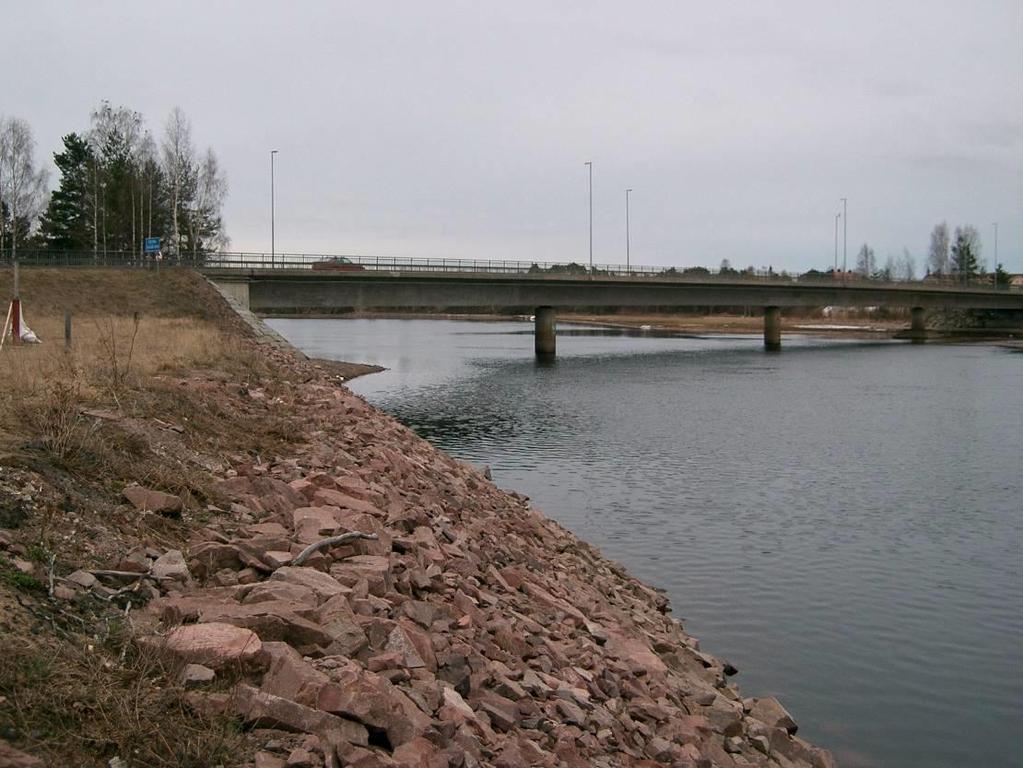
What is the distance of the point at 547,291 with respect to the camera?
7800cm

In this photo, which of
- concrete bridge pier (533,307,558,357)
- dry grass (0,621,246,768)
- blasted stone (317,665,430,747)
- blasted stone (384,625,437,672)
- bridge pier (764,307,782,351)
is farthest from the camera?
bridge pier (764,307,782,351)

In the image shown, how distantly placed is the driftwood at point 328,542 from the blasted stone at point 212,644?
1.95 metres

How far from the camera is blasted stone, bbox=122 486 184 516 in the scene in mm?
9086

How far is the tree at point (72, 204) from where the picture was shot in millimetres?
85562

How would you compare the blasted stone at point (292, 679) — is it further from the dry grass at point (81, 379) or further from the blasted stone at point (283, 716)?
the dry grass at point (81, 379)

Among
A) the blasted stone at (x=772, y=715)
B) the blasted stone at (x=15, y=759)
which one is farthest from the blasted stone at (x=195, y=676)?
the blasted stone at (x=772, y=715)

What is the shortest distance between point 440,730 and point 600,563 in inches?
403

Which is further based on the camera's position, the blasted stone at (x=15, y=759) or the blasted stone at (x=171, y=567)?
the blasted stone at (x=171, y=567)

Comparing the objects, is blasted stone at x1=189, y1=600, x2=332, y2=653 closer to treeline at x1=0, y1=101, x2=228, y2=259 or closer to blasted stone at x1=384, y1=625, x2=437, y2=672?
blasted stone at x1=384, y1=625, x2=437, y2=672

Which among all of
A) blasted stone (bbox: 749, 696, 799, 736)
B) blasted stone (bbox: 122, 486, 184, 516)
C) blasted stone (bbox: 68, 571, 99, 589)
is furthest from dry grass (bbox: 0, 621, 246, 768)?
blasted stone (bbox: 749, 696, 799, 736)

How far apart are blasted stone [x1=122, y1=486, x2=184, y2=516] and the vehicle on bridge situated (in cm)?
5588

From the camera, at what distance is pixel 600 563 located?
54.1 ft

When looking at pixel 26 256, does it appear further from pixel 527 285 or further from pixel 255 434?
pixel 255 434

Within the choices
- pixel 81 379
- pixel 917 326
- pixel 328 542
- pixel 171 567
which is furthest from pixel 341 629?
pixel 917 326
